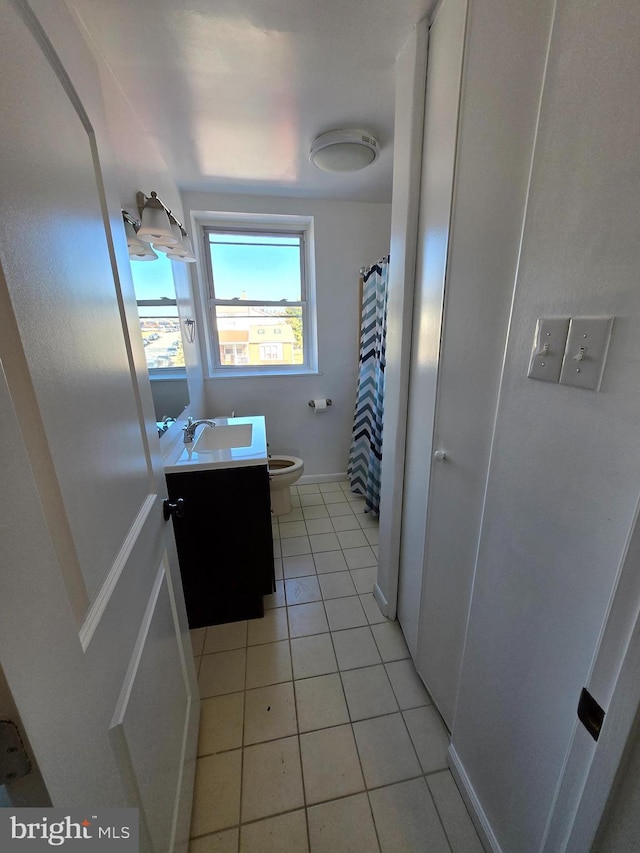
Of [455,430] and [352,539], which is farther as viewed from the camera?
[352,539]

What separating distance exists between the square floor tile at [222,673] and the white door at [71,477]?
0.52 m

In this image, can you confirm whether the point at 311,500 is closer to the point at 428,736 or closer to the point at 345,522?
the point at 345,522

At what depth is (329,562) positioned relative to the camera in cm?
207

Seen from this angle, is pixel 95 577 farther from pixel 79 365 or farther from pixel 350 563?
pixel 350 563

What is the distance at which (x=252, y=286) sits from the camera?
277 cm

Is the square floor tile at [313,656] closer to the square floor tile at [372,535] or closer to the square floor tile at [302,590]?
the square floor tile at [302,590]

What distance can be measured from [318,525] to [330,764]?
4.64 ft

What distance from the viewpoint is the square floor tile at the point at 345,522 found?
7.96ft

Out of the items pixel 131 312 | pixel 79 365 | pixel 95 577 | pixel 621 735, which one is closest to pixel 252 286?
pixel 131 312

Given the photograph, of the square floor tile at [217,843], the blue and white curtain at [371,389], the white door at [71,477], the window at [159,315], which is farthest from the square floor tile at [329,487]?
the white door at [71,477]

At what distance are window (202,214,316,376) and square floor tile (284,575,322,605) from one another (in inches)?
66.7

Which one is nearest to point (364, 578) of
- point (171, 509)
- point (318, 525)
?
point (318, 525)

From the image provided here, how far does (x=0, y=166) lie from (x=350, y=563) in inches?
83.0

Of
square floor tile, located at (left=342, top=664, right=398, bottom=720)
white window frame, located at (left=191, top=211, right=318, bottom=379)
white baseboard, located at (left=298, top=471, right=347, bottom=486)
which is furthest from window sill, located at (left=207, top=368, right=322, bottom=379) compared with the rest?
square floor tile, located at (left=342, top=664, right=398, bottom=720)
